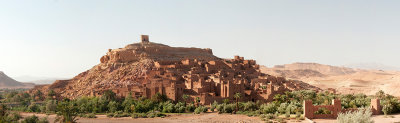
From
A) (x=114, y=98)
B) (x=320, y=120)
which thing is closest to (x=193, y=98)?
(x=114, y=98)

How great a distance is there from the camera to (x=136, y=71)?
52.4 meters

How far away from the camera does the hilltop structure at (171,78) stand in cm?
3947

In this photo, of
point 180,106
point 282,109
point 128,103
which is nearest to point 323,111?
point 282,109

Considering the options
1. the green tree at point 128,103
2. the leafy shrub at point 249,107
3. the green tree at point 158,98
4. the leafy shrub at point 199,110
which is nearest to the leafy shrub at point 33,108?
the green tree at point 128,103

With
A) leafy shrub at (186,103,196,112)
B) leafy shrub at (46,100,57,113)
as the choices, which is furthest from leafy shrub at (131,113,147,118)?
leafy shrub at (46,100,57,113)

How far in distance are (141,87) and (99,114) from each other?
21.6 feet

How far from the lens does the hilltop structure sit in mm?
39469

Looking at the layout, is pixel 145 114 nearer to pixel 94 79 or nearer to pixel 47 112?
pixel 47 112

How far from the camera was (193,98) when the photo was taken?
38.5 metres

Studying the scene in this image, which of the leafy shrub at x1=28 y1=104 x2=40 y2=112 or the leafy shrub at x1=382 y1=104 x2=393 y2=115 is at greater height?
the leafy shrub at x1=382 y1=104 x2=393 y2=115

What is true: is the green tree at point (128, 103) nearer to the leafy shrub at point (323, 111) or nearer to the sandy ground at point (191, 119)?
the sandy ground at point (191, 119)

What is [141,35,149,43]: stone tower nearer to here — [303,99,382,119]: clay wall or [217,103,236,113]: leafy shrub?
[217,103,236,113]: leafy shrub

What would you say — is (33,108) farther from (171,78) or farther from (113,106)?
(171,78)

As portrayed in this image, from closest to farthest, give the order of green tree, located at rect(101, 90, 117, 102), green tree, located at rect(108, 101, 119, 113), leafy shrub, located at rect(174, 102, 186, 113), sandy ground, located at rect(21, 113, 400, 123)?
1. sandy ground, located at rect(21, 113, 400, 123)
2. leafy shrub, located at rect(174, 102, 186, 113)
3. green tree, located at rect(108, 101, 119, 113)
4. green tree, located at rect(101, 90, 117, 102)
